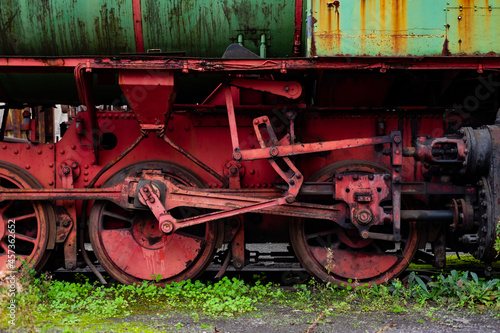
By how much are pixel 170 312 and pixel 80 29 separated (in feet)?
8.65

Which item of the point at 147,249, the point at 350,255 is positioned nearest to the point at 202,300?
the point at 147,249

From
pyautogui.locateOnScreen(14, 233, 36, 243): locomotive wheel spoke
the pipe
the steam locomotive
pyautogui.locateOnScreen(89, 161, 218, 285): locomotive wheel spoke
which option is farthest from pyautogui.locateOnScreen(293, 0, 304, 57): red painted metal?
pyautogui.locateOnScreen(14, 233, 36, 243): locomotive wheel spoke

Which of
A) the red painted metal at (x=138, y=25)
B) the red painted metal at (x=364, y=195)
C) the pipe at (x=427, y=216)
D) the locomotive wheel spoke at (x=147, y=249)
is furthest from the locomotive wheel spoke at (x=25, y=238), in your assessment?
the pipe at (x=427, y=216)

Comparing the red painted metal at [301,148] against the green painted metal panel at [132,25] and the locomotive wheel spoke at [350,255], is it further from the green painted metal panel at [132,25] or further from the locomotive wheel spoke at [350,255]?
the green painted metal panel at [132,25]

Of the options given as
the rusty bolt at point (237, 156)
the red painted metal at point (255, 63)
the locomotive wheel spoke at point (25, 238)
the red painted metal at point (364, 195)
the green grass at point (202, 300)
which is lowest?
the green grass at point (202, 300)

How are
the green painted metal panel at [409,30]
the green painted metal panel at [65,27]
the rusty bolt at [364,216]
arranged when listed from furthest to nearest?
the green painted metal panel at [65,27], the rusty bolt at [364,216], the green painted metal panel at [409,30]

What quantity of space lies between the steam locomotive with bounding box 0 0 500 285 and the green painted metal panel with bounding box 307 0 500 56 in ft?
0.04

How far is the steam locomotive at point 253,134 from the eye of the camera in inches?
165

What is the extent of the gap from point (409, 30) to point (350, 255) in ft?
6.95

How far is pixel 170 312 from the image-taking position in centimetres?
405

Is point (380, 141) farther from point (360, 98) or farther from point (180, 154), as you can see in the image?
point (180, 154)

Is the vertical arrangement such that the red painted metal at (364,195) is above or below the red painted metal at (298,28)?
below

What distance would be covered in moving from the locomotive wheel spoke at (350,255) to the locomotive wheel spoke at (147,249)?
87 centimetres

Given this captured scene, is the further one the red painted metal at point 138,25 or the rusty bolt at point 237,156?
the red painted metal at point 138,25
